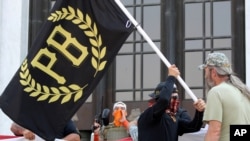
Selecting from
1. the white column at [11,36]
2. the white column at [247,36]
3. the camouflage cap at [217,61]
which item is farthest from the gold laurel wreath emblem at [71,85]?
the white column at [11,36]

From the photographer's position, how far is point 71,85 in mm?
5934

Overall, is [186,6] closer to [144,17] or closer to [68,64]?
[144,17]

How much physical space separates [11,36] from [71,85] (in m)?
4.17

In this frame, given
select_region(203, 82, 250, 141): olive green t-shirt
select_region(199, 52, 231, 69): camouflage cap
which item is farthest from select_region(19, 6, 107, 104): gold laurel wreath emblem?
select_region(203, 82, 250, 141): olive green t-shirt

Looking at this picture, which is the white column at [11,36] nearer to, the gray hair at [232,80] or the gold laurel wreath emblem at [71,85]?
the gold laurel wreath emblem at [71,85]

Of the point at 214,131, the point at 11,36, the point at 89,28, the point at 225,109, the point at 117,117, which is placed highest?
the point at 11,36

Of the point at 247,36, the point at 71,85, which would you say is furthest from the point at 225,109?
the point at 247,36

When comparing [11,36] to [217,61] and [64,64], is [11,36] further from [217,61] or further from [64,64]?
[217,61]

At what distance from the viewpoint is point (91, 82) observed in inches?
233

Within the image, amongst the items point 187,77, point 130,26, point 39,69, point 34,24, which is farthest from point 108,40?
point 34,24

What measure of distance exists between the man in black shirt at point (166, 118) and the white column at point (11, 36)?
4284 mm

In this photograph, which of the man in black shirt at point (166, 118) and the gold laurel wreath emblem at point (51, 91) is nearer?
the man in black shirt at point (166, 118)

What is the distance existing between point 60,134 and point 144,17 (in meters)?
3.93

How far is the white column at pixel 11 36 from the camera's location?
9.81m
